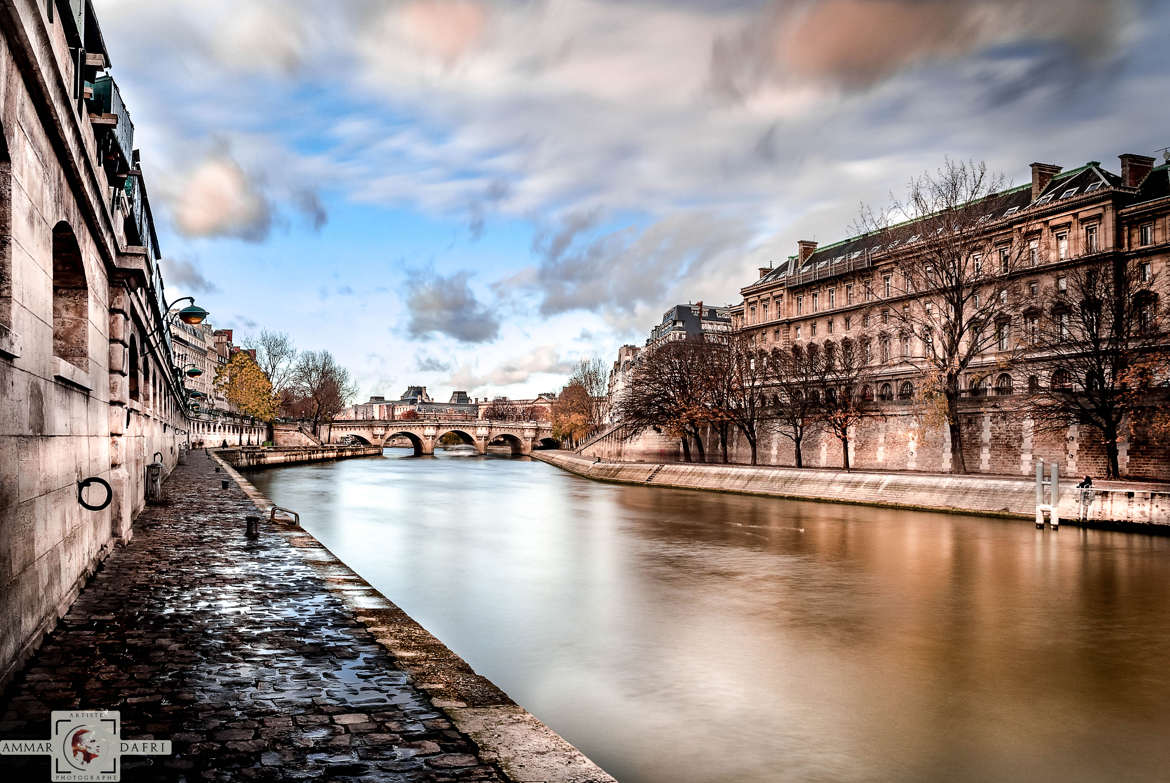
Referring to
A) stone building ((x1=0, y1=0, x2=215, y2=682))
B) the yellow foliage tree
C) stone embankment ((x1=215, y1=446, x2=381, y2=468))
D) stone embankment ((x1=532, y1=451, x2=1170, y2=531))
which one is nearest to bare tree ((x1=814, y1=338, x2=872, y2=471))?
stone embankment ((x1=532, y1=451, x2=1170, y2=531))

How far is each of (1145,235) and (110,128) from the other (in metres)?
50.4

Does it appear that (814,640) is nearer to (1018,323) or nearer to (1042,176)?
(1018,323)

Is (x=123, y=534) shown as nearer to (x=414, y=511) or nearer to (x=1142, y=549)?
(x=414, y=511)

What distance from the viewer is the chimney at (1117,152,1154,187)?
47438 mm

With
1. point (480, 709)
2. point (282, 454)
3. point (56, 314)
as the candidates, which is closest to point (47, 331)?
point (56, 314)

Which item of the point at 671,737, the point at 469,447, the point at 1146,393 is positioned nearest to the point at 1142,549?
the point at 1146,393

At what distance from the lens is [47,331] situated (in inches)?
309

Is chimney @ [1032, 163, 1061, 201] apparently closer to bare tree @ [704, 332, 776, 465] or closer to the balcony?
bare tree @ [704, 332, 776, 465]

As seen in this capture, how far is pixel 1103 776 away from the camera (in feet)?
27.0

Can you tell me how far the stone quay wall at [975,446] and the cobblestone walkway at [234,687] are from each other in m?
31.7

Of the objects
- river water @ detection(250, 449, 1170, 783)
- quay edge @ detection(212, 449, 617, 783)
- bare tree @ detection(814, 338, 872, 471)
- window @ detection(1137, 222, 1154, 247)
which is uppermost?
window @ detection(1137, 222, 1154, 247)

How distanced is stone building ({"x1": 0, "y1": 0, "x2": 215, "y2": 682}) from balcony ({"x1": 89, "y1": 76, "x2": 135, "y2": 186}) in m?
0.03

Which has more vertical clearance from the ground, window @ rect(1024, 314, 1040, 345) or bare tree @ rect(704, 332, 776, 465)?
window @ rect(1024, 314, 1040, 345)

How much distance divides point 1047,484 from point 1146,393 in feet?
26.4
